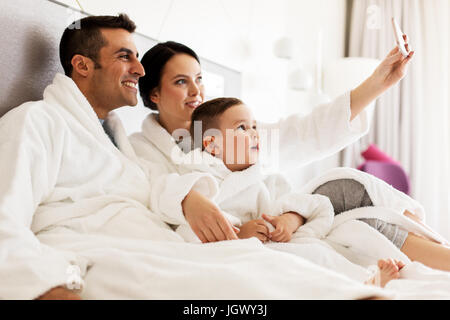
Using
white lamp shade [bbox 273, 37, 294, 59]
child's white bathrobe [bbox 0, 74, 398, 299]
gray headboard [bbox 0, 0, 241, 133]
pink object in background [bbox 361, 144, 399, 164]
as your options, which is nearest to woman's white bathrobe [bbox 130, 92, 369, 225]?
child's white bathrobe [bbox 0, 74, 398, 299]

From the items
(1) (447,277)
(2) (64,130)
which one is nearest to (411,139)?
A: (1) (447,277)

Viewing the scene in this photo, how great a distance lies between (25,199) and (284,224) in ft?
1.92

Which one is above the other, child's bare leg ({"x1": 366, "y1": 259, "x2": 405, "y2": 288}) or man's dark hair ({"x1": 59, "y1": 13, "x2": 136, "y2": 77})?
man's dark hair ({"x1": 59, "y1": 13, "x2": 136, "y2": 77})

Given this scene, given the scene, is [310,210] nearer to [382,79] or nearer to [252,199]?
[252,199]

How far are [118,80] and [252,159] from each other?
0.45 m

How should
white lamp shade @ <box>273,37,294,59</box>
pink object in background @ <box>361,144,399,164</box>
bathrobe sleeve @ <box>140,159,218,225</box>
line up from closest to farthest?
bathrobe sleeve @ <box>140,159,218,225</box>
white lamp shade @ <box>273,37,294,59</box>
pink object in background @ <box>361,144,399,164</box>

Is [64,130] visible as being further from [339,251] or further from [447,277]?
[447,277]

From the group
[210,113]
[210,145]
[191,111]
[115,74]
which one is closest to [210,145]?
[210,145]

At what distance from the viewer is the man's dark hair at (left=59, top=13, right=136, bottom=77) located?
4.04 feet

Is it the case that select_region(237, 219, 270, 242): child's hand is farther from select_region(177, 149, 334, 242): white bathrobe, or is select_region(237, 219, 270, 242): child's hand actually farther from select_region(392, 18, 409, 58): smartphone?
select_region(392, 18, 409, 58): smartphone

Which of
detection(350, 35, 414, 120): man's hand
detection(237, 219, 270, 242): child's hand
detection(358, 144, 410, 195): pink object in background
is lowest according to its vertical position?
detection(358, 144, 410, 195): pink object in background

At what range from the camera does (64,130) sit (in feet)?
3.27

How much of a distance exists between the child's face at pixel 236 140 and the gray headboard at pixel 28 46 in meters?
0.52

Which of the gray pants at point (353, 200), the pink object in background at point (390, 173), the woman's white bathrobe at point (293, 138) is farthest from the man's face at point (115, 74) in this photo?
the pink object in background at point (390, 173)
